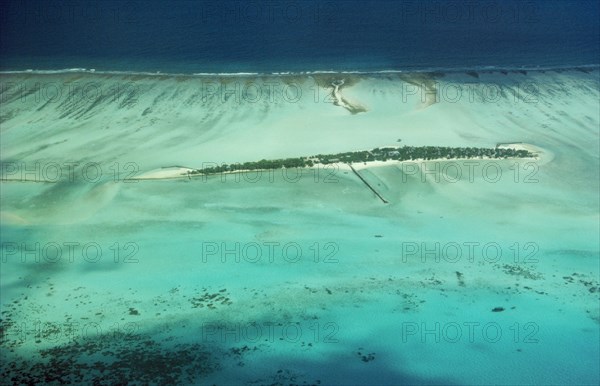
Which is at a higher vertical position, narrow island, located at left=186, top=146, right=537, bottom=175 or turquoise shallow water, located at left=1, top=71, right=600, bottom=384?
narrow island, located at left=186, top=146, right=537, bottom=175

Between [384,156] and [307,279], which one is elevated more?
[384,156]

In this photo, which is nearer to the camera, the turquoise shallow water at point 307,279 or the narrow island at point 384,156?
the turquoise shallow water at point 307,279

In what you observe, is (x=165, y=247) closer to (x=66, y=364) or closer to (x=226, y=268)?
(x=226, y=268)

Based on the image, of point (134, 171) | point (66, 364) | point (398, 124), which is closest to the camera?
point (66, 364)

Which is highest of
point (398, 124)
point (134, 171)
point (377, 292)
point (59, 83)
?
point (59, 83)

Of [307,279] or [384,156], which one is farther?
[384,156]

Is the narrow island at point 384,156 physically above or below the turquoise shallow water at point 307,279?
above

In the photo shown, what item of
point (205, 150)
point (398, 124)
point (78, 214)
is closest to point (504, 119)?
point (398, 124)

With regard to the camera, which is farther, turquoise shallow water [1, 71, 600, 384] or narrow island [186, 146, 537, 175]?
narrow island [186, 146, 537, 175]
